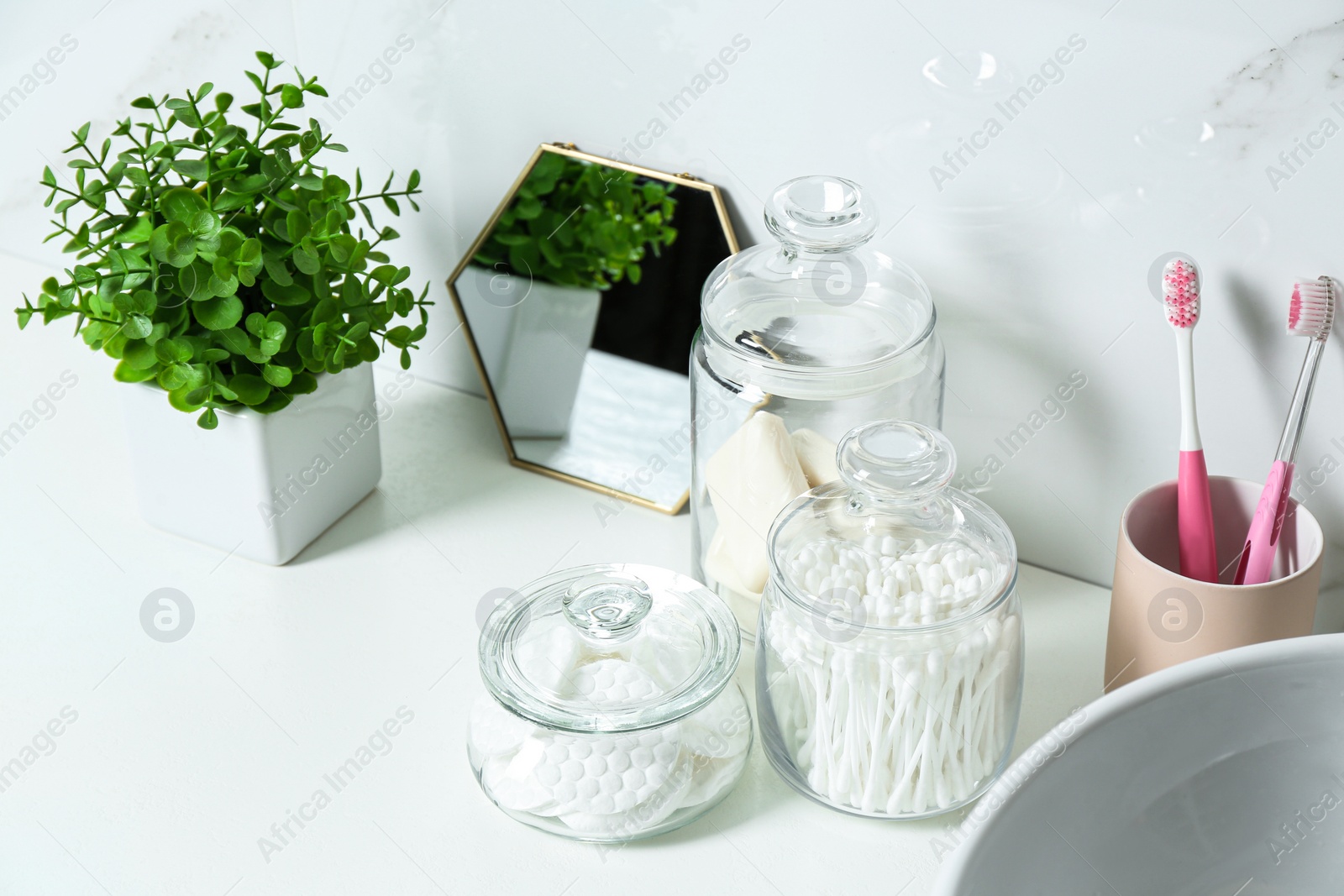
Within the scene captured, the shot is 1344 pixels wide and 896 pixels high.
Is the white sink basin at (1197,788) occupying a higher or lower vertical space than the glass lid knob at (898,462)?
lower

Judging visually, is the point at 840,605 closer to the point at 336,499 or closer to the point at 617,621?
the point at 617,621

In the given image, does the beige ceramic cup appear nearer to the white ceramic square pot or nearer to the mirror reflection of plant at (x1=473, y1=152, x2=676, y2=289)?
the mirror reflection of plant at (x1=473, y1=152, x2=676, y2=289)

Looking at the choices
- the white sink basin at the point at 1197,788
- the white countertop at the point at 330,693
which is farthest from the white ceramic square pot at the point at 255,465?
the white sink basin at the point at 1197,788

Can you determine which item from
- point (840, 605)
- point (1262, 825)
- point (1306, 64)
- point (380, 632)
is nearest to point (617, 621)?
point (840, 605)

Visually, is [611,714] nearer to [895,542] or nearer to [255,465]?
[895,542]

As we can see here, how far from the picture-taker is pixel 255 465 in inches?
31.5

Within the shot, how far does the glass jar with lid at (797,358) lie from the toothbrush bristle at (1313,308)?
19cm

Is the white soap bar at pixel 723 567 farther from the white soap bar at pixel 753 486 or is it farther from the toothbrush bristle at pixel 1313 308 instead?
the toothbrush bristle at pixel 1313 308

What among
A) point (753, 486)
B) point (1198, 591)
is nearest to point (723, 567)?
point (753, 486)

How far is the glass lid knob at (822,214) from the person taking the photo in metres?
0.68

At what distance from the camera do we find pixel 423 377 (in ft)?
3.37

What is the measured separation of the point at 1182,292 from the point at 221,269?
0.54 metres

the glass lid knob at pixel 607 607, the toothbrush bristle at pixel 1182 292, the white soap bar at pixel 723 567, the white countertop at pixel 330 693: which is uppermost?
the toothbrush bristle at pixel 1182 292

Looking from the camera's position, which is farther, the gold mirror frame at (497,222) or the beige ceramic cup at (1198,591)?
the gold mirror frame at (497,222)
